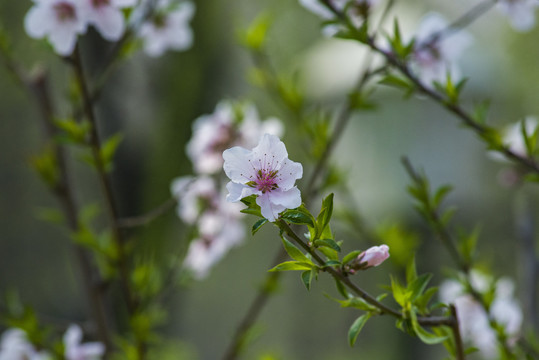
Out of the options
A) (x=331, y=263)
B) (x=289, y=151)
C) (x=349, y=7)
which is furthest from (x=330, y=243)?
(x=289, y=151)

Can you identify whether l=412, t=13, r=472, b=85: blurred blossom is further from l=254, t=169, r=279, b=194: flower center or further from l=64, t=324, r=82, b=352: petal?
l=64, t=324, r=82, b=352: petal

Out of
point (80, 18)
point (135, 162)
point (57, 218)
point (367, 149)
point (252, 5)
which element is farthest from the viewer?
point (367, 149)

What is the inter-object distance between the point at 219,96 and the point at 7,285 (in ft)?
3.07

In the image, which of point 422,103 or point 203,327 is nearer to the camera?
point 422,103

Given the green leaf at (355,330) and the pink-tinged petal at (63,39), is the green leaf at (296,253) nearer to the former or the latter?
the green leaf at (355,330)

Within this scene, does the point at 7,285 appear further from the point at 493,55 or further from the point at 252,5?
the point at 493,55

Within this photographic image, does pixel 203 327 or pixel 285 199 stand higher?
pixel 203 327

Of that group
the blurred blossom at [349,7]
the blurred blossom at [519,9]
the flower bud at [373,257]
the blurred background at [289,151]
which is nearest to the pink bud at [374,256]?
the flower bud at [373,257]

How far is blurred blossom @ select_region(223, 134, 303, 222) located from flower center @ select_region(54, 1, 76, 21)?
0.27m

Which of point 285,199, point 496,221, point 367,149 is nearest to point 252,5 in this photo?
point 367,149

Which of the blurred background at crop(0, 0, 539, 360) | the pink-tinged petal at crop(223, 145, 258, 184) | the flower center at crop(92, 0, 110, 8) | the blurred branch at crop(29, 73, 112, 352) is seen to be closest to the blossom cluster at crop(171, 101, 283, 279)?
the blurred branch at crop(29, 73, 112, 352)

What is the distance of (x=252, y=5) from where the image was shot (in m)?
2.48

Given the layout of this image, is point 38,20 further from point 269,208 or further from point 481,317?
point 481,317

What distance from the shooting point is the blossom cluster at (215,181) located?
2.16 feet
